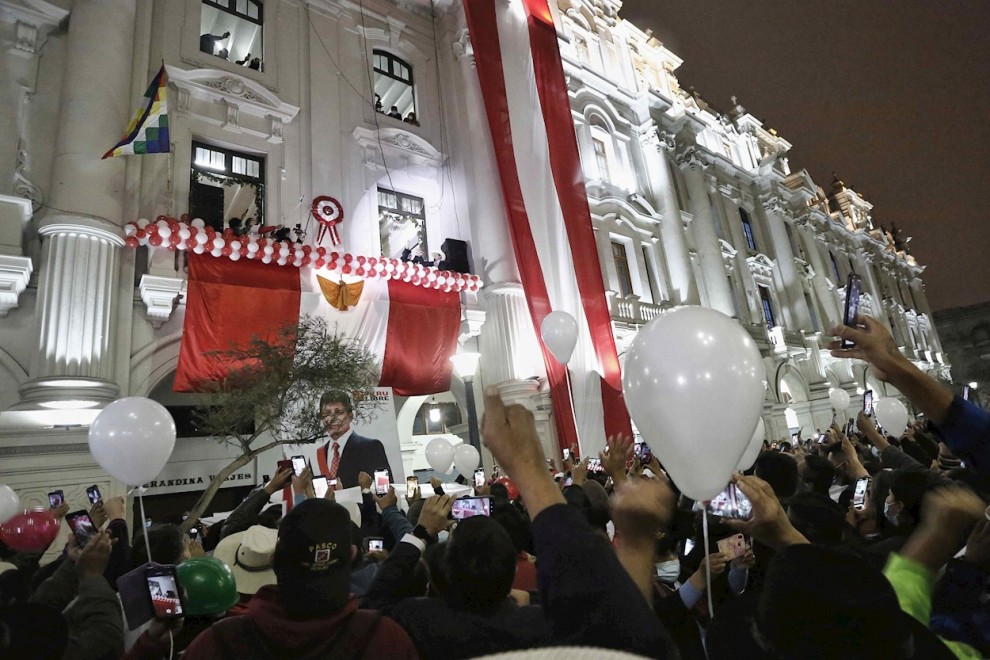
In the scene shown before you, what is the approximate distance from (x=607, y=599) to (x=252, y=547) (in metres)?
2.40

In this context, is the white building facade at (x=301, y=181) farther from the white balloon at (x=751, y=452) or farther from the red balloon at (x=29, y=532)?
the white balloon at (x=751, y=452)

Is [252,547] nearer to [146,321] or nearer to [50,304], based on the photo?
[50,304]

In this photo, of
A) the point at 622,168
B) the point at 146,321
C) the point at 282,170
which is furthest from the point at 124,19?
the point at 622,168

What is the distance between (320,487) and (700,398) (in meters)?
3.34

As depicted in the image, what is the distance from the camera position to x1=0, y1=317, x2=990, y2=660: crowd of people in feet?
3.62

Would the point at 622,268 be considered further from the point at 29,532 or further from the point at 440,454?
the point at 29,532

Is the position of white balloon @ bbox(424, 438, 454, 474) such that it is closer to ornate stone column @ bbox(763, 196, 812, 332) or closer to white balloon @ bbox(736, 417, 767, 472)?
white balloon @ bbox(736, 417, 767, 472)

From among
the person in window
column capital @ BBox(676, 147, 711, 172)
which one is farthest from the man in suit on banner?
column capital @ BBox(676, 147, 711, 172)

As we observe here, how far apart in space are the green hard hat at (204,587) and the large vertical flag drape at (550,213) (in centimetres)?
961

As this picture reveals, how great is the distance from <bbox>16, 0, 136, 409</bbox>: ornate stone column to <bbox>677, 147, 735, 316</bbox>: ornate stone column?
16985 mm

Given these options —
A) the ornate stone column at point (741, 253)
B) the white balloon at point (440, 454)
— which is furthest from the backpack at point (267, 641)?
the ornate stone column at point (741, 253)

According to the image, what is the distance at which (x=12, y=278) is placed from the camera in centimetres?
767

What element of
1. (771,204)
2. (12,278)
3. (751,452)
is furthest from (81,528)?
(771,204)

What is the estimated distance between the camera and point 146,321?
9.17m
